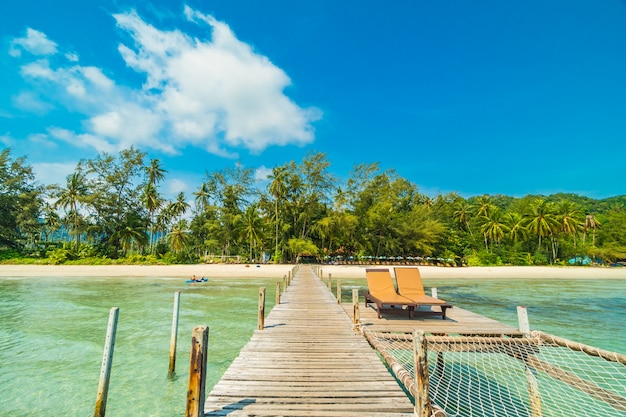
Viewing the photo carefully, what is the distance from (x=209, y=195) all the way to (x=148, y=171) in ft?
30.6

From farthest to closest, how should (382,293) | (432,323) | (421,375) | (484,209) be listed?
(484,209), (382,293), (432,323), (421,375)

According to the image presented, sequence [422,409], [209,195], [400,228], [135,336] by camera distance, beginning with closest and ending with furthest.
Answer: [422,409], [135,336], [400,228], [209,195]

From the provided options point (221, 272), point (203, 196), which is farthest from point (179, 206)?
point (221, 272)

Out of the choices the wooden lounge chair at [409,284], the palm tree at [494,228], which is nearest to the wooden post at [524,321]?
the wooden lounge chair at [409,284]

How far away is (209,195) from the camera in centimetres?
4734

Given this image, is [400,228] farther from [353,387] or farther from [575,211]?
[353,387]

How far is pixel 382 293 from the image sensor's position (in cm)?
873

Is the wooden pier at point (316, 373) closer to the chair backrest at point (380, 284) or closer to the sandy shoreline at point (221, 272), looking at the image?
the chair backrest at point (380, 284)

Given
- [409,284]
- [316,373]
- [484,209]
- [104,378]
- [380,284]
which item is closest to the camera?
[316,373]

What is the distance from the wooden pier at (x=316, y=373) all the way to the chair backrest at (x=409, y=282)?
50.1 inches

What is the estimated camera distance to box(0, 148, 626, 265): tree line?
37.9 meters

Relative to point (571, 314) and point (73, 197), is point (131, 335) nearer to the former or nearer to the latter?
point (571, 314)

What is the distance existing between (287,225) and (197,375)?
1501 inches

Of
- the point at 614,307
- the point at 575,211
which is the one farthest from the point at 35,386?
the point at 575,211
